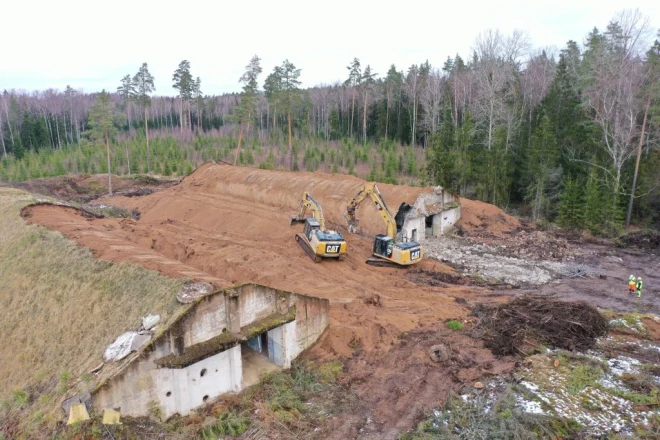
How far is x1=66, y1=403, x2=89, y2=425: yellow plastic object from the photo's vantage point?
353 inches

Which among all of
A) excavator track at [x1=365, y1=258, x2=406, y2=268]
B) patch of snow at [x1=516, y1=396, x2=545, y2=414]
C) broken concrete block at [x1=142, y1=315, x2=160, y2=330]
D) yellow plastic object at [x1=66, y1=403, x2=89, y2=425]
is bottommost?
excavator track at [x1=365, y1=258, x2=406, y2=268]

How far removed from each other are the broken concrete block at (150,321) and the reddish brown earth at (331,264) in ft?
7.45

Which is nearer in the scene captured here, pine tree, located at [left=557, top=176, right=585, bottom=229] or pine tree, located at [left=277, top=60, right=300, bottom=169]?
pine tree, located at [left=557, top=176, right=585, bottom=229]

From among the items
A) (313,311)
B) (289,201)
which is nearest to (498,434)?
(313,311)

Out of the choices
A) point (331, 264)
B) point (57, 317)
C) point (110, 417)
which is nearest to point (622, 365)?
point (331, 264)

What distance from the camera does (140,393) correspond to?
976 centimetres

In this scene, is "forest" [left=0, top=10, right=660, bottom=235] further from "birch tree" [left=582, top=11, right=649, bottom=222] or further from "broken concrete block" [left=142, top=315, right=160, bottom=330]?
"broken concrete block" [left=142, top=315, right=160, bottom=330]

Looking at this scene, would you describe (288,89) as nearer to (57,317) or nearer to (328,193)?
(328,193)

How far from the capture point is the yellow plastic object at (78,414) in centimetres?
898

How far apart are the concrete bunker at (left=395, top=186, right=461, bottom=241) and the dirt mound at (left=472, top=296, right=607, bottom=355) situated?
9306 mm

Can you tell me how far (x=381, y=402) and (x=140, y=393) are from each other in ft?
17.4

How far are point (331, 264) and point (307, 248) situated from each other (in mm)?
1949

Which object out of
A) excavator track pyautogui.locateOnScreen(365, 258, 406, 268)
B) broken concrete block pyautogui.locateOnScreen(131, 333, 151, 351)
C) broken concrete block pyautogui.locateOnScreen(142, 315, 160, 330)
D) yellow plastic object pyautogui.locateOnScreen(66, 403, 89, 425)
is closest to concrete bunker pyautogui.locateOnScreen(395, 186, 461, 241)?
excavator track pyautogui.locateOnScreen(365, 258, 406, 268)

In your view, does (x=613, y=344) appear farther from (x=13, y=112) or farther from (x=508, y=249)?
(x=13, y=112)
